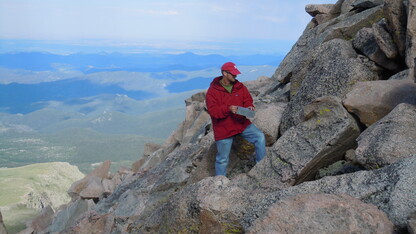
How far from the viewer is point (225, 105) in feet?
49.1

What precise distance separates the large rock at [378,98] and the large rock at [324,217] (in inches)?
257

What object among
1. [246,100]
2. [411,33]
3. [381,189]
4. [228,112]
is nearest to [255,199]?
[381,189]

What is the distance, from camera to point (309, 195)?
28.0 ft

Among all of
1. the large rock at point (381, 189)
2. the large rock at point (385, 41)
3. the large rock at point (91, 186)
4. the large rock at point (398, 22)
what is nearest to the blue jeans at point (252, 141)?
the large rock at point (381, 189)

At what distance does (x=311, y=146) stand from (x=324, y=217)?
5646mm

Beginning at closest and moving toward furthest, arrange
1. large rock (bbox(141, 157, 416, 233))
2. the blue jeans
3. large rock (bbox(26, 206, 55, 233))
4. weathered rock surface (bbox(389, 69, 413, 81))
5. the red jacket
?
large rock (bbox(141, 157, 416, 233)), the red jacket, weathered rock surface (bbox(389, 69, 413, 81)), the blue jeans, large rock (bbox(26, 206, 55, 233))

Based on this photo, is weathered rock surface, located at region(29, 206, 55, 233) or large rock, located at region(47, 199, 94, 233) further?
weathered rock surface, located at region(29, 206, 55, 233)

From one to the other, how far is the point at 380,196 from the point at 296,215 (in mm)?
2046

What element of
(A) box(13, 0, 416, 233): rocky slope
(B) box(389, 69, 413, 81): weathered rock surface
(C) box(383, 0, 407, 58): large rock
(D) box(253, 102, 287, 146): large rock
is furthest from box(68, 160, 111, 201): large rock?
(C) box(383, 0, 407, 58): large rock

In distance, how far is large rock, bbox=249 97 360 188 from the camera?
42.9 feet

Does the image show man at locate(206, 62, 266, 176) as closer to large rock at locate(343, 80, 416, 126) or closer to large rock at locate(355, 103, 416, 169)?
large rock at locate(343, 80, 416, 126)

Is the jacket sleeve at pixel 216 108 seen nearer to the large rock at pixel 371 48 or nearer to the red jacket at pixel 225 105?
the red jacket at pixel 225 105

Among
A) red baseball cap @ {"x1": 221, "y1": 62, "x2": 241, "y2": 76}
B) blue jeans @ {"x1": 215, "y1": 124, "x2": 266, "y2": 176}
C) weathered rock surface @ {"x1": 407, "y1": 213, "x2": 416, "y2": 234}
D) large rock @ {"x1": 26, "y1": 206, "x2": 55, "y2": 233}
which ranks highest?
red baseball cap @ {"x1": 221, "y1": 62, "x2": 241, "y2": 76}

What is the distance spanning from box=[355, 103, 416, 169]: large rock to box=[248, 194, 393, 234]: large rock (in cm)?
288
